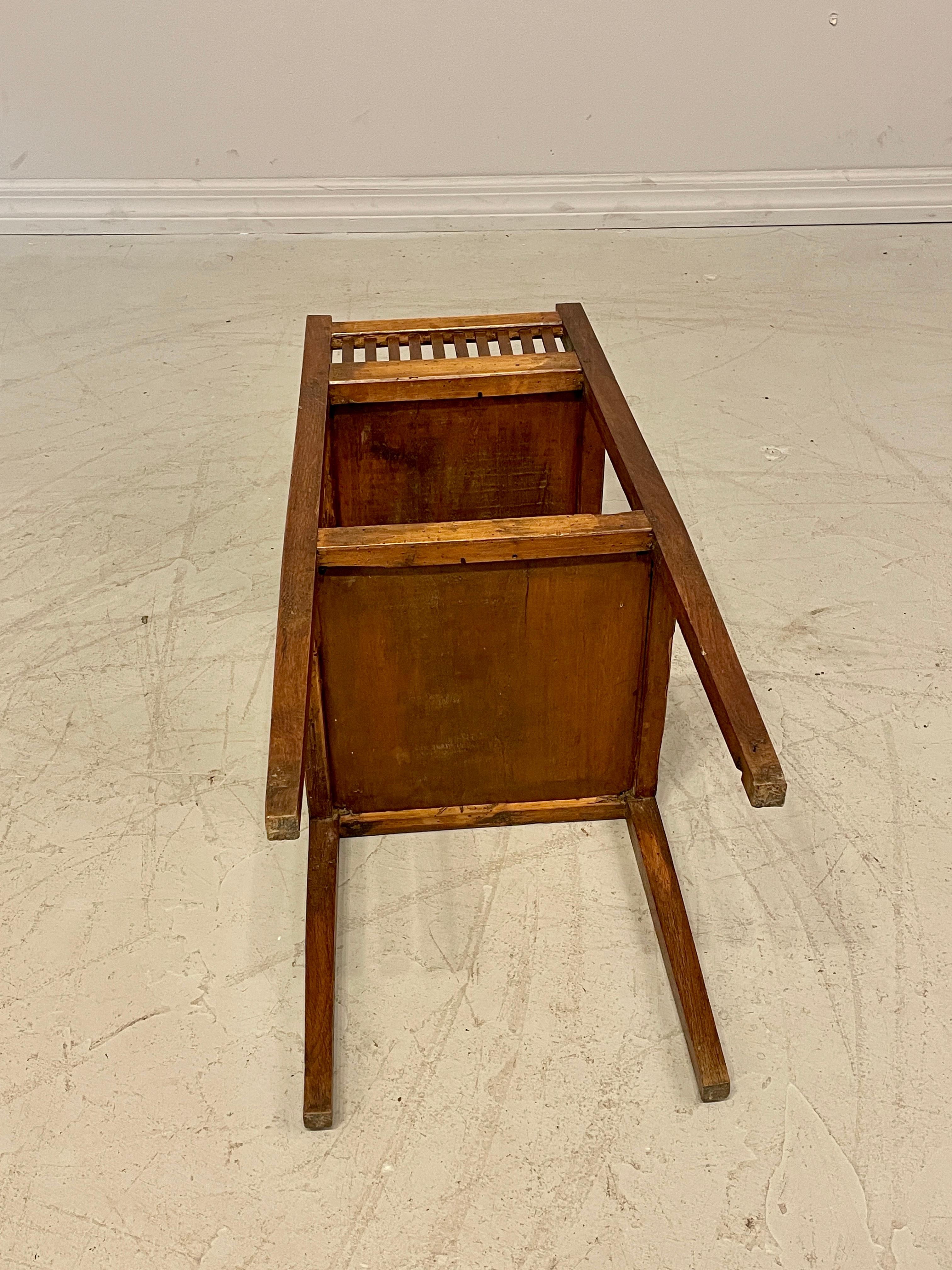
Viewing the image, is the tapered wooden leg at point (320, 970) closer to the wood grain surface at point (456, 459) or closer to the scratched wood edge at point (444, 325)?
the wood grain surface at point (456, 459)

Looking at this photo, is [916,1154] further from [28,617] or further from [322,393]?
A: [28,617]

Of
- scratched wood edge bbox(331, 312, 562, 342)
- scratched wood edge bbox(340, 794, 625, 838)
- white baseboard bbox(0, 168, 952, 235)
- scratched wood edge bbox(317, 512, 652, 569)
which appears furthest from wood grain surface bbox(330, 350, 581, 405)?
white baseboard bbox(0, 168, 952, 235)

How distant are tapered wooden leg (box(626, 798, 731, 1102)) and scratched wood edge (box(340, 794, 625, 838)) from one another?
0.04 m

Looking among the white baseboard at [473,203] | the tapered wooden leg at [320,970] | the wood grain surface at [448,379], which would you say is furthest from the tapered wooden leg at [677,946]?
the white baseboard at [473,203]

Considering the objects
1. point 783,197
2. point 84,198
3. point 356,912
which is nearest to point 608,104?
point 783,197

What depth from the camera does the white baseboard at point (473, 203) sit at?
11.9ft

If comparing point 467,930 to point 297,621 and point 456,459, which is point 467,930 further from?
point 456,459

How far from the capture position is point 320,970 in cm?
145

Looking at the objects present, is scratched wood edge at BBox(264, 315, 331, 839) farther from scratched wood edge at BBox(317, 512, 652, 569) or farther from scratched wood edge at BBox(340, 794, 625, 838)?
scratched wood edge at BBox(340, 794, 625, 838)

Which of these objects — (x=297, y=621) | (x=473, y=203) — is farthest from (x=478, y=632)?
(x=473, y=203)

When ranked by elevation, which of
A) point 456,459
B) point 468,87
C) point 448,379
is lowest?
point 456,459

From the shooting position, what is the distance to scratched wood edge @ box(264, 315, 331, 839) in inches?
45.3

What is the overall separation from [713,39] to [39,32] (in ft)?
6.25

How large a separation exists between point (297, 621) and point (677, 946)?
608mm
